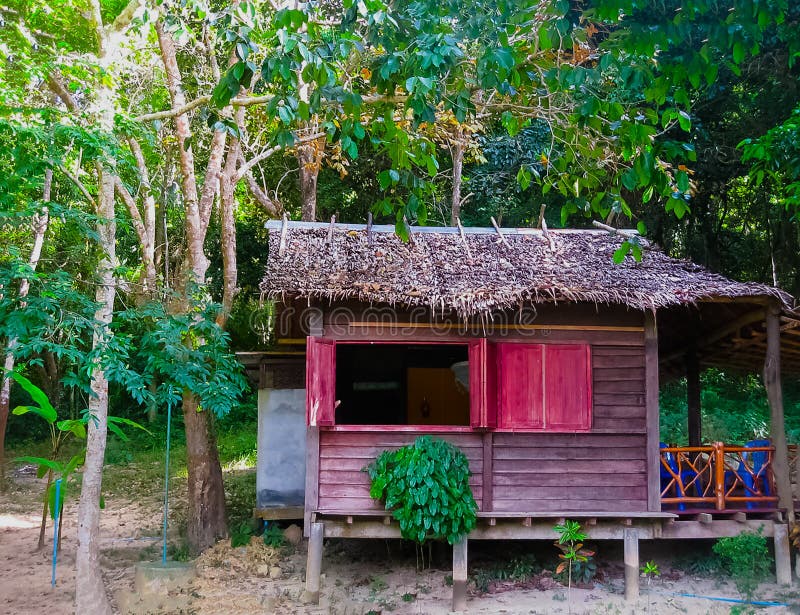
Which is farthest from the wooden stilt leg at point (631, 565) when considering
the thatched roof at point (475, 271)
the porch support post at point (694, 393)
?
the porch support post at point (694, 393)

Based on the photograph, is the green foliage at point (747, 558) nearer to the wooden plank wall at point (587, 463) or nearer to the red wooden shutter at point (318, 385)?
the wooden plank wall at point (587, 463)

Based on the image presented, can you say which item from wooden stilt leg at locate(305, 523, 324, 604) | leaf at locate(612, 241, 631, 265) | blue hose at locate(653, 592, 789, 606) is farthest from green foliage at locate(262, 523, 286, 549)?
leaf at locate(612, 241, 631, 265)

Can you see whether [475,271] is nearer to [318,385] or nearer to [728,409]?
[318,385]

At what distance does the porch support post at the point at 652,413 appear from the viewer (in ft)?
23.6

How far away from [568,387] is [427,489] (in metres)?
1.87

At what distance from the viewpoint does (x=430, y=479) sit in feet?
22.1

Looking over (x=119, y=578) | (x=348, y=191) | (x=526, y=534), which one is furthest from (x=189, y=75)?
(x=526, y=534)

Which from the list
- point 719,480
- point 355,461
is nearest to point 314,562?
point 355,461

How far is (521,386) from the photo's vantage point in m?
7.35

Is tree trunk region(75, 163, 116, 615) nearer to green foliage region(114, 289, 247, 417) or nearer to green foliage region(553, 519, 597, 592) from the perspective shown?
green foliage region(114, 289, 247, 417)

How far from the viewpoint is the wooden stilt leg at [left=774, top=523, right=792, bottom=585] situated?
714 centimetres

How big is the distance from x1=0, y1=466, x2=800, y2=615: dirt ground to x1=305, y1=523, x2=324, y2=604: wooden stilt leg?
0.12 m

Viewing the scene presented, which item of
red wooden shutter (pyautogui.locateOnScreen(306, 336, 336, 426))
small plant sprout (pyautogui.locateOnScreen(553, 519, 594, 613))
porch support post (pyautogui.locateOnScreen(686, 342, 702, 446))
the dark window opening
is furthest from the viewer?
the dark window opening

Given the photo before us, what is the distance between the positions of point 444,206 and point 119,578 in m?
9.20
